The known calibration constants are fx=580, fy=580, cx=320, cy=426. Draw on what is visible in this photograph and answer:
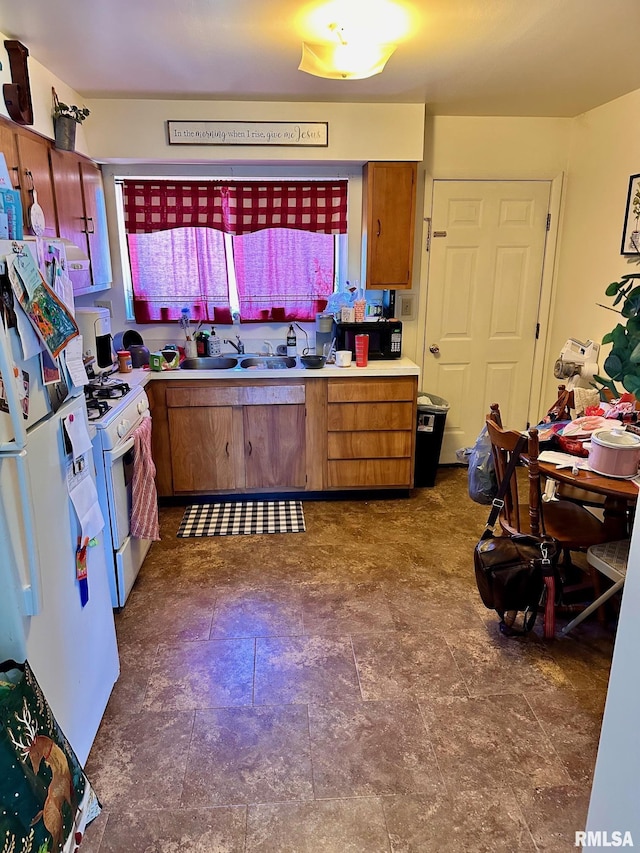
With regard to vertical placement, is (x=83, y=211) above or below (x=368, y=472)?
above

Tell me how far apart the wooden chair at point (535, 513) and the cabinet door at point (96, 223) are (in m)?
2.55

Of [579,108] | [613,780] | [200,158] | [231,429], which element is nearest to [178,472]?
[231,429]

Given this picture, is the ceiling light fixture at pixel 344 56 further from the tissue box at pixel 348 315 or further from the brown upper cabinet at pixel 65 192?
the tissue box at pixel 348 315

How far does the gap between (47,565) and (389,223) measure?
2.97m

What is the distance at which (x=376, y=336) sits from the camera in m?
3.91

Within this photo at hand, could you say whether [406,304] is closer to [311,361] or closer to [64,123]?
[311,361]

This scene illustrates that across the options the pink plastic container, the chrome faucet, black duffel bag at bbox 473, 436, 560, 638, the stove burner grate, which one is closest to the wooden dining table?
the pink plastic container

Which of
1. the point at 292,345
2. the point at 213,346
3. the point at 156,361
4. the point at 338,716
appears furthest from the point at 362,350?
the point at 338,716

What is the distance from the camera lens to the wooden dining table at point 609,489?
6.91ft

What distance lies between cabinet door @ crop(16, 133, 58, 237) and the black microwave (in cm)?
181

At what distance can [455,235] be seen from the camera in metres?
4.09

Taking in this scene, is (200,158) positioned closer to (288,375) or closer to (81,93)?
(81,93)

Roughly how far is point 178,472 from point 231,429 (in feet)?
1.47

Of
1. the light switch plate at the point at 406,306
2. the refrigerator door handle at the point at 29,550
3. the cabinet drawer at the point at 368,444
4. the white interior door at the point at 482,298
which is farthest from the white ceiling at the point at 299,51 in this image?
the cabinet drawer at the point at 368,444
